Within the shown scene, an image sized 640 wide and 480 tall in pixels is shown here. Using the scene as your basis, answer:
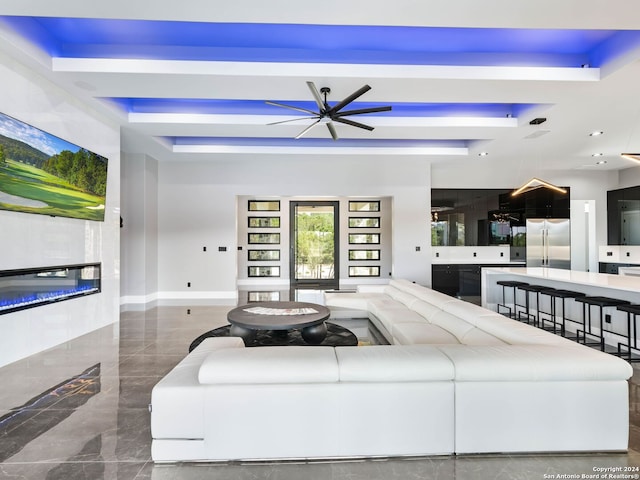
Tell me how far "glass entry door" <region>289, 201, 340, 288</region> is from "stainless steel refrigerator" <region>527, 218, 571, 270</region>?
195 inches

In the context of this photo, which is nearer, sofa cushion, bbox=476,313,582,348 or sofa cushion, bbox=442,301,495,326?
sofa cushion, bbox=476,313,582,348

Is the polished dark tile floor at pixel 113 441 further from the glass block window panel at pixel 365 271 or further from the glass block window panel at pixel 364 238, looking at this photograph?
the glass block window panel at pixel 364 238

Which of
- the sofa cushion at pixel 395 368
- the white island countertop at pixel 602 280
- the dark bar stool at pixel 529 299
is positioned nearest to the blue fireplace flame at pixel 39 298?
the sofa cushion at pixel 395 368

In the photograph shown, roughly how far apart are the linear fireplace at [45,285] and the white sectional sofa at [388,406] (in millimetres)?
2778

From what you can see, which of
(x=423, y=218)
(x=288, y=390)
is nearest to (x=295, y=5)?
(x=288, y=390)

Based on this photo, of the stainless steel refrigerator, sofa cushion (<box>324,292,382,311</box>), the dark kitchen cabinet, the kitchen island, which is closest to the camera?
the kitchen island

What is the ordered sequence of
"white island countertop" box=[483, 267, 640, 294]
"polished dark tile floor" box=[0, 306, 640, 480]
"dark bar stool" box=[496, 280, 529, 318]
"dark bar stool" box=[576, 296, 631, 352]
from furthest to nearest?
"dark bar stool" box=[496, 280, 529, 318]
"dark bar stool" box=[576, 296, 631, 352]
"white island countertop" box=[483, 267, 640, 294]
"polished dark tile floor" box=[0, 306, 640, 480]

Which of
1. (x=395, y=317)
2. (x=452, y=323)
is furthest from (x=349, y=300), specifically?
(x=452, y=323)

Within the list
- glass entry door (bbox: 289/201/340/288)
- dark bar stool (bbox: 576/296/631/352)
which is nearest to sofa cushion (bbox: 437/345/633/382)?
dark bar stool (bbox: 576/296/631/352)

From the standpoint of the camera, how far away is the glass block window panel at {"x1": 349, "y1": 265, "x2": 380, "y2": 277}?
32.3 ft

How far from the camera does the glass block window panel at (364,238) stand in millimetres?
9892

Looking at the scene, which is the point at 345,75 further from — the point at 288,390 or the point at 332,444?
the point at 332,444

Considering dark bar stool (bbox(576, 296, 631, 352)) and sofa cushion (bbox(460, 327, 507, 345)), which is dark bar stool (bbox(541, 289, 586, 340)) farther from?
sofa cushion (bbox(460, 327, 507, 345))

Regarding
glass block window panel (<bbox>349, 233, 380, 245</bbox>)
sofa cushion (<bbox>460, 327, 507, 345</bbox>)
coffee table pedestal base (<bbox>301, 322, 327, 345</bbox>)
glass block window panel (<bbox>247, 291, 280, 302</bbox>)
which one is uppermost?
glass block window panel (<bbox>349, 233, 380, 245</bbox>)
